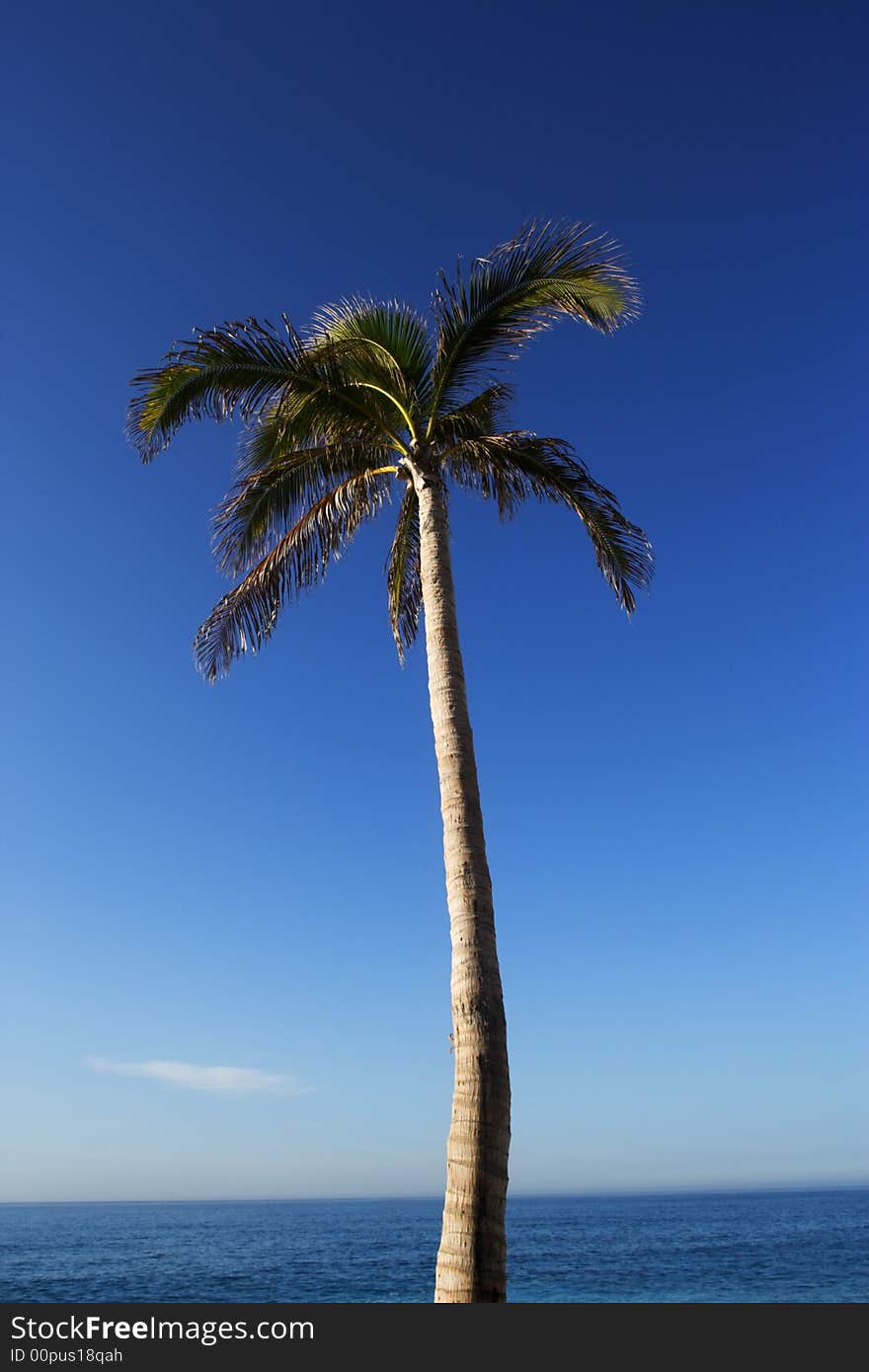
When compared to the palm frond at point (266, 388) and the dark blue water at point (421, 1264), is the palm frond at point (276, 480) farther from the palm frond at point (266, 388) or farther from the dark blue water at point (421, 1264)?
the dark blue water at point (421, 1264)

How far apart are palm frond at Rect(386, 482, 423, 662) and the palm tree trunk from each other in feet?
8.67

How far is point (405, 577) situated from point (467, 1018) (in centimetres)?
694

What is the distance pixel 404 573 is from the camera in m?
13.3

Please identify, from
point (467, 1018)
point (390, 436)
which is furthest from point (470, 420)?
point (467, 1018)

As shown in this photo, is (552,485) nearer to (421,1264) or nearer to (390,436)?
(390,436)

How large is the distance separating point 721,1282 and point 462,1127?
4735cm

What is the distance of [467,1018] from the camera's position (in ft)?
25.4

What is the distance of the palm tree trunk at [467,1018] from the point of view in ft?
→ 23.0

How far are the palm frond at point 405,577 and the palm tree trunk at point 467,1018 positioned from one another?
2.64 m

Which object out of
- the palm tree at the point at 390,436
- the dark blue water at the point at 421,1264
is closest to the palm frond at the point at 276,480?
the palm tree at the point at 390,436

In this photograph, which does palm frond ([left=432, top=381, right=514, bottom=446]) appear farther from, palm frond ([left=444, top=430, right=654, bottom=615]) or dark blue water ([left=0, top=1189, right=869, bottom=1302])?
dark blue water ([left=0, top=1189, right=869, bottom=1302])
